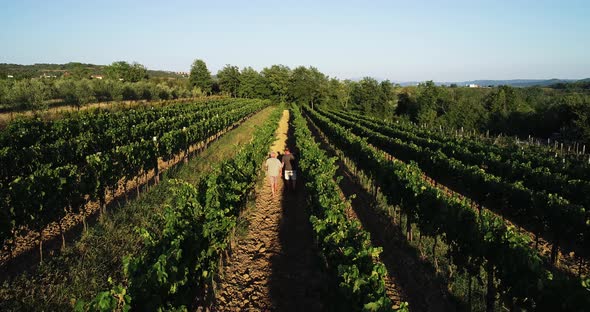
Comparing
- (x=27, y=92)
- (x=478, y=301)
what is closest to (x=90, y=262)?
(x=478, y=301)

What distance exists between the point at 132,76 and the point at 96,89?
52.1 meters

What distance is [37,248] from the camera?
27.2 feet

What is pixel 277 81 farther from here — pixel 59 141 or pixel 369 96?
pixel 59 141

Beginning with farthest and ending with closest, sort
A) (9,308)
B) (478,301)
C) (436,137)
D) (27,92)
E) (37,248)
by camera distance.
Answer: (27,92) → (436,137) → (37,248) → (478,301) → (9,308)

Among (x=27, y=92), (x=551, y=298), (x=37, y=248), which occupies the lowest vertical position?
(x=37, y=248)

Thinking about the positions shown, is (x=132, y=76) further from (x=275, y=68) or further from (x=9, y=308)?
(x=9, y=308)

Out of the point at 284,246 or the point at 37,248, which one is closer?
the point at 37,248

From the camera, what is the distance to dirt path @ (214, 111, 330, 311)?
22.1 ft

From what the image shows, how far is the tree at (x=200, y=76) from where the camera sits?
92.8 meters

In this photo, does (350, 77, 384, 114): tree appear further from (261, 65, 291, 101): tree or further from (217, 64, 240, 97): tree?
(217, 64, 240, 97): tree

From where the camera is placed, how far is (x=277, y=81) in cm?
9475

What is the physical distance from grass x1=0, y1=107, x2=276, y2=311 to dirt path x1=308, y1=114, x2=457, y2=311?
18.2 feet

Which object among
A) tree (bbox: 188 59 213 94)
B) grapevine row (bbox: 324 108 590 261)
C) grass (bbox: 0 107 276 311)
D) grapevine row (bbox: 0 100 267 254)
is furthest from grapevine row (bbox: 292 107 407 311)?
tree (bbox: 188 59 213 94)

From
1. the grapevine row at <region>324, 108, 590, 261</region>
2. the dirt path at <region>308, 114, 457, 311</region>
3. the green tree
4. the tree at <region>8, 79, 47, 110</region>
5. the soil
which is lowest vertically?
the dirt path at <region>308, 114, 457, 311</region>
